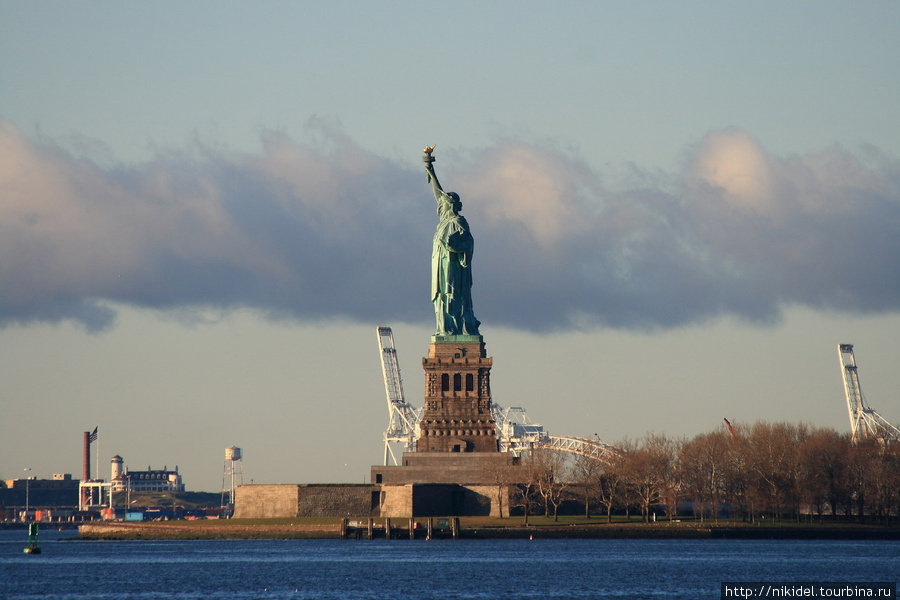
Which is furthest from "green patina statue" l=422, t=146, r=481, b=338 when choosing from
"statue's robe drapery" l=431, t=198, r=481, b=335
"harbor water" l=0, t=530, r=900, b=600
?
"harbor water" l=0, t=530, r=900, b=600

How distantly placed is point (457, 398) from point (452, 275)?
11.6m

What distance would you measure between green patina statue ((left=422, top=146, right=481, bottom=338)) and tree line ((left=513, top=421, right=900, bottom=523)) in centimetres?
1450

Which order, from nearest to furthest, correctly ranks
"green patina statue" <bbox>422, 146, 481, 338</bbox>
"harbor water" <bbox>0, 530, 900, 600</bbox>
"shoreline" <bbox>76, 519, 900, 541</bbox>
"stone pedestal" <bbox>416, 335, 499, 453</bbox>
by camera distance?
1. "harbor water" <bbox>0, 530, 900, 600</bbox>
2. "shoreline" <bbox>76, 519, 900, 541</bbox>
3. "stone pedestal" <bbox>416, 335, 499, 453</bbox>
4. "green patina statue" <bbox>422, 146, 481, 338</bbox>

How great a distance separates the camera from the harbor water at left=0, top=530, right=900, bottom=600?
86688 mm

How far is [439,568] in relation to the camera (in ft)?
327

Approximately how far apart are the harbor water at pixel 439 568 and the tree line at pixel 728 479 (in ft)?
18.3

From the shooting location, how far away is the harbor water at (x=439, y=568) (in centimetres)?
8669

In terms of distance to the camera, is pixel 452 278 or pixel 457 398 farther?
pixel 452 278

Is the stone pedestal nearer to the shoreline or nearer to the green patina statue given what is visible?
the green patina statue

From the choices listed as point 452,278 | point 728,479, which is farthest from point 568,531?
point 452,278

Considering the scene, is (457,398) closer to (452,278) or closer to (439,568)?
(452,278)

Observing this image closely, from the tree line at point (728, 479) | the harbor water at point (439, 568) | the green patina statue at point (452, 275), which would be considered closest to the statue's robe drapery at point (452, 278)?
the green patina statue at point (452, 275)

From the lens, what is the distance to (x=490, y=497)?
440ft

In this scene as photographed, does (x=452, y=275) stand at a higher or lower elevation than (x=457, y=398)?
higher
